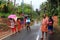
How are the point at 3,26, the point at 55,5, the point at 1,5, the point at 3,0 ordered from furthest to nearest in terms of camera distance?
the point at 3,0 < the point at 1,5 < the point at 55,5 < the point at 3,26

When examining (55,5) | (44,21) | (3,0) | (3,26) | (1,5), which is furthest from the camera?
(3,0)

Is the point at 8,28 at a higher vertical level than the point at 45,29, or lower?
lower

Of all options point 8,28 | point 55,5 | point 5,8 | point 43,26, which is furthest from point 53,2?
point 43,26

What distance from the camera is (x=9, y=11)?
158 feet

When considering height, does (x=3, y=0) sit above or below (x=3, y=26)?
above

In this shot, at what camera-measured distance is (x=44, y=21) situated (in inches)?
557

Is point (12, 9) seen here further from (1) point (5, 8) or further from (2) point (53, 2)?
(2) point (53, 2)

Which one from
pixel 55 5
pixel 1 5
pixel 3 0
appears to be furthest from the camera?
pixel 3 0

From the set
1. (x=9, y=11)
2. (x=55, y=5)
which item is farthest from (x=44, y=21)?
(x=9, y=11)

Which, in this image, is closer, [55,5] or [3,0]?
[55,5]

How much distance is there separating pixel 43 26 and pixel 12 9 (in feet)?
120

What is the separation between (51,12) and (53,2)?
2.29m

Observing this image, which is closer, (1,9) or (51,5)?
(51,5)

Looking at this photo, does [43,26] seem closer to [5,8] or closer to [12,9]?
[5,8]
